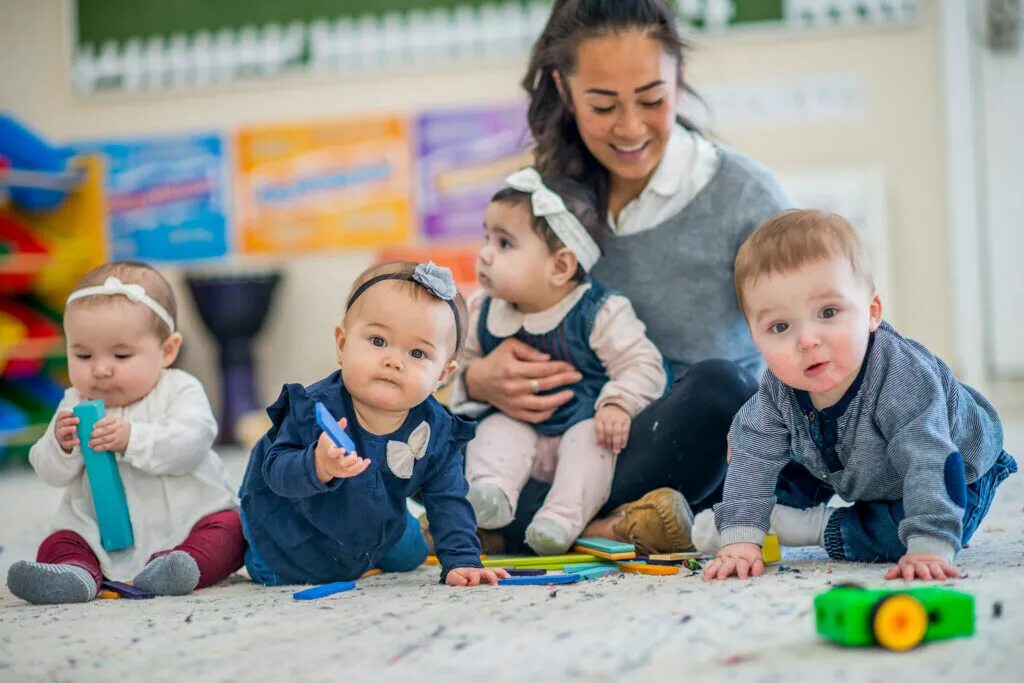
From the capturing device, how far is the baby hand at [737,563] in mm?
1409

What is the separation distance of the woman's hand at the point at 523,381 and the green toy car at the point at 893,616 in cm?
81

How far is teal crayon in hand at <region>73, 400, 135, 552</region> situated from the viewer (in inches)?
62.8

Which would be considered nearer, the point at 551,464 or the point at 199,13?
the point at 551,464

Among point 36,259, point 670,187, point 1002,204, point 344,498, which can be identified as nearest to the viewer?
point 344,498

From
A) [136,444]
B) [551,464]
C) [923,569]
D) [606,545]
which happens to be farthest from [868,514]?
[136,444]

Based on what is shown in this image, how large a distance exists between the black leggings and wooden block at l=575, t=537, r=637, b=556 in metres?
0.11

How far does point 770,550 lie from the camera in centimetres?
153

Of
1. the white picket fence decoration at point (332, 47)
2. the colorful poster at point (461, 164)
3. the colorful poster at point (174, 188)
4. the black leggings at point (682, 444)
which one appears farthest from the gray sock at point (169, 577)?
the colorful poster at point (174, 188)

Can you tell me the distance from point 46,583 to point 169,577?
15 cm

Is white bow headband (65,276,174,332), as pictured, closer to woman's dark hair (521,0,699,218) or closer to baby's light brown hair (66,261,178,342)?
baby's light brown hair (66,261,178,342)

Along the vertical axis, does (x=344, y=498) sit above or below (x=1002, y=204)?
below

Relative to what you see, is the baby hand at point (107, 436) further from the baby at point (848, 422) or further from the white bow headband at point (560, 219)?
the baby at point (848, 422)

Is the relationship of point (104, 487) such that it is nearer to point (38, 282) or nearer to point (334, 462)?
point (334, 462)

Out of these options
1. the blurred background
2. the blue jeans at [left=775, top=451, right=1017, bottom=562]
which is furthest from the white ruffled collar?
the blurred background
